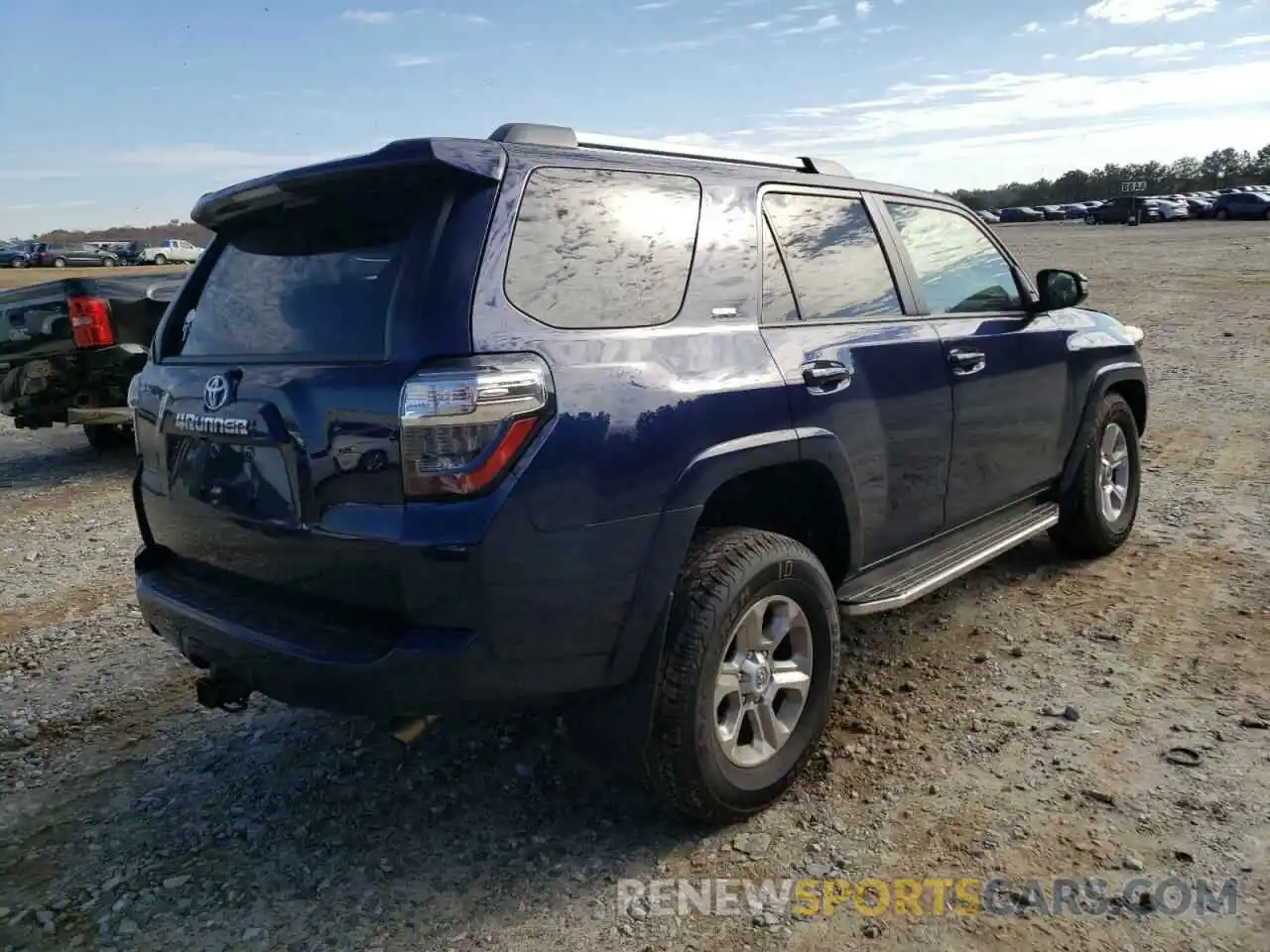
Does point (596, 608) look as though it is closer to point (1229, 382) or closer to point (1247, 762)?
point (1247, 762)

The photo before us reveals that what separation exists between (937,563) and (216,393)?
258cm

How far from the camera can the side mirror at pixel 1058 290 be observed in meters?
4.47

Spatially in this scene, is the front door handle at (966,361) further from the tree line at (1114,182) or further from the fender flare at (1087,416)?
the tree line at (1114,182)

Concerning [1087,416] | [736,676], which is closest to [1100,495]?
[1087,416]

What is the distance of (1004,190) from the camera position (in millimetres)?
107625

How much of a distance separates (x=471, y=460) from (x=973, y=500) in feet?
8.23

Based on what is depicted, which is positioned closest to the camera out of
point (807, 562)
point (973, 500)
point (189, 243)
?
point (807, 562)

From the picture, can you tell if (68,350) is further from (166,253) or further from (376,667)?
(166,253)

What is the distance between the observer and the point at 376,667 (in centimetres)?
231

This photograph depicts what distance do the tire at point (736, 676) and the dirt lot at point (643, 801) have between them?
0.51 feet

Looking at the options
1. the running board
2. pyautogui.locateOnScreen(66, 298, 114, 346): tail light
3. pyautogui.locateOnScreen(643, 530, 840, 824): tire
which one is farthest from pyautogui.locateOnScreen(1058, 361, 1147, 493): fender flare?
pyautogui.locateOnScreen(66, 298, 114, 346): tail light

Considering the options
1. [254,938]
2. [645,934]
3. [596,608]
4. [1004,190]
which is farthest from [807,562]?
[1004,190]

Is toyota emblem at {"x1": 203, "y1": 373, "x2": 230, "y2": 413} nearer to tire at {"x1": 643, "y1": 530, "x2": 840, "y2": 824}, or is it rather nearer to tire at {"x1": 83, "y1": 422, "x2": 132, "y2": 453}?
tire at {"x1": 643, "y1": 530, "x2": 840, "y2": 824}

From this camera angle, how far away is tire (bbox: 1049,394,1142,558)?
4812 mm
